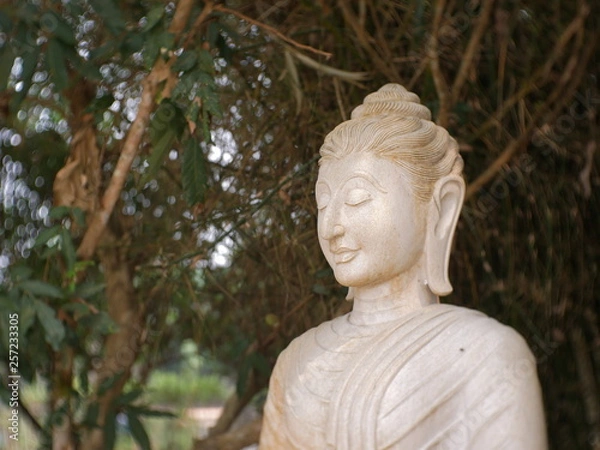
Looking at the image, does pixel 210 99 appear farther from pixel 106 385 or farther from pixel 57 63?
pixel 106 385

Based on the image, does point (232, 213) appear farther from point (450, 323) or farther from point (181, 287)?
point (450, 323)

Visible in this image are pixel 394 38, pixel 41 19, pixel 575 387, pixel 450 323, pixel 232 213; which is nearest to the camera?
pixel 450 323

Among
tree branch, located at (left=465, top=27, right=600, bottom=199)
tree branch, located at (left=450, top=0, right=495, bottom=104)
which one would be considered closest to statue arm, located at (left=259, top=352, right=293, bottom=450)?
tree branch, located at (left=465, top=27, right=600, bottom=199)

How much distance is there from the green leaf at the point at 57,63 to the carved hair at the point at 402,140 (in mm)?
857

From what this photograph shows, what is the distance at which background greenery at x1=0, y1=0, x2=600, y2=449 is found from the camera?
129 inches

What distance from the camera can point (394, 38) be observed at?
11.8 feet

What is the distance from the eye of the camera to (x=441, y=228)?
2.39 m

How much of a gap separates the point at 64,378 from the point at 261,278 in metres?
0.80

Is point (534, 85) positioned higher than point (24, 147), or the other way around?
point (24, 147)

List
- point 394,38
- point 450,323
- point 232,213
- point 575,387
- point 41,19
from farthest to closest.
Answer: point 575,387 → point 394,38 → point 232,213 → point 41,19 → point 450,323

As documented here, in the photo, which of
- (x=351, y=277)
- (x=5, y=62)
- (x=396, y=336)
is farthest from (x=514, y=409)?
(x=5, y=62)

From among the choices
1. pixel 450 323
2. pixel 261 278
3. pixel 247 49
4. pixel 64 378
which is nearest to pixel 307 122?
pixel 247 49

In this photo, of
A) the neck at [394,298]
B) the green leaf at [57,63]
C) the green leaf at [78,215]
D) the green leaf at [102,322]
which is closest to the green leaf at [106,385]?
the green leaf at [102,322]

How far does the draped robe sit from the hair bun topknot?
0.47m
